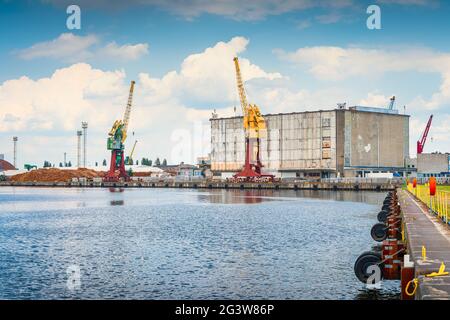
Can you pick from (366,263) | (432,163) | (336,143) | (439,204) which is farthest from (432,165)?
(366,263)

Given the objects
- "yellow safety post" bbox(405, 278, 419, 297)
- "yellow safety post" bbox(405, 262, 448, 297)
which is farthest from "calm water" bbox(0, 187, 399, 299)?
"yellow safety post" bbox(405, 262, 448, 297)

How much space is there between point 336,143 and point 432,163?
90.1 feet

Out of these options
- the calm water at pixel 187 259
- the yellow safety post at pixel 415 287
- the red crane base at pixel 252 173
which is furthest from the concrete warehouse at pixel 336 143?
the yellow safety post at pixel 415 287

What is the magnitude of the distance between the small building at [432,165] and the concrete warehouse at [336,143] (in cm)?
1180

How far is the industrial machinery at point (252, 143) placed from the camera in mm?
175250

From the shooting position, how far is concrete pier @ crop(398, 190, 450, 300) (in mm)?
15620

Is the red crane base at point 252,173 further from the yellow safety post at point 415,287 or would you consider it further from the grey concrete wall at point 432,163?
the yellow safety post at point 415,287

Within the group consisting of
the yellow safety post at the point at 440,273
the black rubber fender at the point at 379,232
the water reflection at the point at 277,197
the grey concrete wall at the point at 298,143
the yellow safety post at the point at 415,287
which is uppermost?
the grey concrete wall at the point at 298,143

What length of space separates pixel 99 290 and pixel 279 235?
24147 millimetres

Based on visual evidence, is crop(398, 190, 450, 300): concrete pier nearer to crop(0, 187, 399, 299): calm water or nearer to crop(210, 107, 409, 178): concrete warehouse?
crop(0, 187, 399, 299): calm water

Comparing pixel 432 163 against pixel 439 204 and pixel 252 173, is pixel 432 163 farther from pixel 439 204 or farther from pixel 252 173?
pixel 439 204
